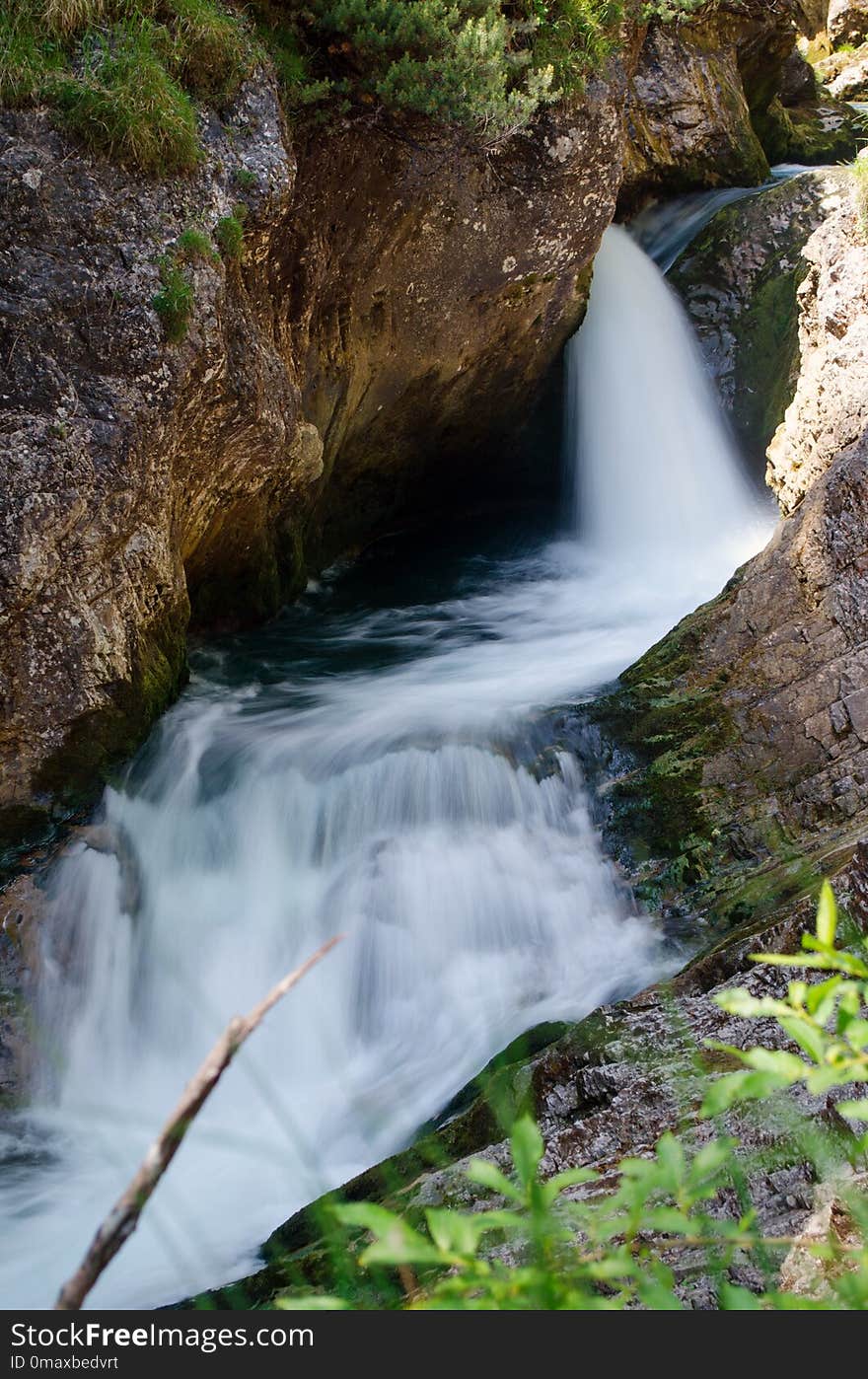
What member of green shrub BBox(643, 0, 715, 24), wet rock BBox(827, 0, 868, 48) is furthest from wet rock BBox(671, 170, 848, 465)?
wet rock BBox(827, 0, 868, 48)

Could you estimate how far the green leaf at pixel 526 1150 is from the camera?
108cm

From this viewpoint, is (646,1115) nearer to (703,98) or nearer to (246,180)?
(246,180)

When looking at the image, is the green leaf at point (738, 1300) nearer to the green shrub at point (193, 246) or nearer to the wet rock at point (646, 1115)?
the wet rock at point (646, 1115)

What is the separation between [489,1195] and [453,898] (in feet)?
7.77

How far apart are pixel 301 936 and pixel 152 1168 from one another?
160 inches

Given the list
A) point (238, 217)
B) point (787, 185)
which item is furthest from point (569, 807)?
point (787, 185)

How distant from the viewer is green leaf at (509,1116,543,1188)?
1078 mm

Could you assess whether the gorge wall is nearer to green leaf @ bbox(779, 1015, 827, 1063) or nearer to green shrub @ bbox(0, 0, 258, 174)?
green shrub @ bbox(0, 0, 258, 174)

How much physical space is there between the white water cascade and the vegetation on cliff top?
329cm

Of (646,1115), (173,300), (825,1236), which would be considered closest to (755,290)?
(173,300)

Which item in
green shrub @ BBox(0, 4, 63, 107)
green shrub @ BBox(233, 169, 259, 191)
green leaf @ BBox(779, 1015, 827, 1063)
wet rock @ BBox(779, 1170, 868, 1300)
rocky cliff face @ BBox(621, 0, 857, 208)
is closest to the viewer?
green leaf @ BBox(779, 1015, 827, 1063)

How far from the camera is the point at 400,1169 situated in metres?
3.29

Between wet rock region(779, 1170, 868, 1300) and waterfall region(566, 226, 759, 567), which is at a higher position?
waterfall region(566, 226, 759, 567)

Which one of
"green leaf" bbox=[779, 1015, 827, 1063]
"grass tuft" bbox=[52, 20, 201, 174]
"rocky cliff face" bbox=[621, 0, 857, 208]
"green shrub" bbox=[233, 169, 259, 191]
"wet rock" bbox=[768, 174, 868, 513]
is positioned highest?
"rocky cliff face" bbox=[621, 0, 857, 208]
